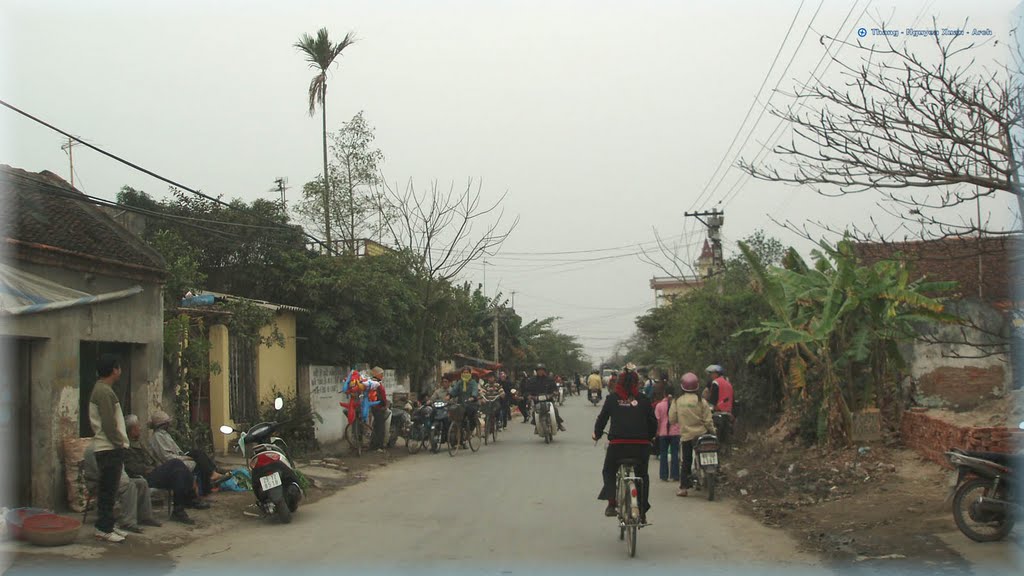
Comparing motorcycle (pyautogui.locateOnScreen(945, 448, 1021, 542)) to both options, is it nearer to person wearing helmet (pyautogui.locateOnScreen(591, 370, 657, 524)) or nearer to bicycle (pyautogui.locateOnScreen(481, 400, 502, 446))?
person wearing helmet (pyautogui.locateOnScreen(591, 370, 657, 524))

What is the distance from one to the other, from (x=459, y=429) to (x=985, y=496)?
12664 mm

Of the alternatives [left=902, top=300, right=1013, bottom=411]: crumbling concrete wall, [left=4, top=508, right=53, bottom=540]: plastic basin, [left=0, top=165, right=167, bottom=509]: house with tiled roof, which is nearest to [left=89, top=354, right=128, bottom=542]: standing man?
[left=4, top=508, right=53, bottom=540]: plastic basin

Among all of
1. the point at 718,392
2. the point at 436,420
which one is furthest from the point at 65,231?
the point at 718,392

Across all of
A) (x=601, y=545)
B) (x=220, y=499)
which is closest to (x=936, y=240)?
(x=601, y=545)

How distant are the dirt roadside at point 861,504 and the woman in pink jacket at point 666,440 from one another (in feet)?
2.77

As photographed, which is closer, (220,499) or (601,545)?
(601,545)

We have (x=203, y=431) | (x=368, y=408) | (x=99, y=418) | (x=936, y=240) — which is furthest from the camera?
(x=368, y=408)

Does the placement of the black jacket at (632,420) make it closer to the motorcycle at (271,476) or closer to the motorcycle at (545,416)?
the motorcycle at (271,476)

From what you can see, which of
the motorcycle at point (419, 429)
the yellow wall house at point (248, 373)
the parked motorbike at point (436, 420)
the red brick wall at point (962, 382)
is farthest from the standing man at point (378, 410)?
the red brick wall at point (962, 382)

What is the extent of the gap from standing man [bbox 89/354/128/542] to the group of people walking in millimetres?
4749

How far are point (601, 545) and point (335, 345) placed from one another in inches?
527

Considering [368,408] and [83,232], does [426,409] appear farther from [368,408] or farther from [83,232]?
[83,232]

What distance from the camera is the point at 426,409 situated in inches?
740

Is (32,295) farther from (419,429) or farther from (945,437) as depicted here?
(419,429)
